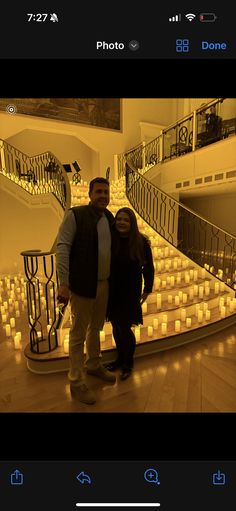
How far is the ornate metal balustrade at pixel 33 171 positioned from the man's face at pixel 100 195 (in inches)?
176

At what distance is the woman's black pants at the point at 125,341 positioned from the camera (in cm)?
247

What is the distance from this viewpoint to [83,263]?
195cm

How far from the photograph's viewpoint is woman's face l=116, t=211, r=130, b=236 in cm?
222

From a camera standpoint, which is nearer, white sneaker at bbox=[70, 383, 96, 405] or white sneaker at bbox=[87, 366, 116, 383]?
white sneaker at bbox=[70, 383, 96, 405]

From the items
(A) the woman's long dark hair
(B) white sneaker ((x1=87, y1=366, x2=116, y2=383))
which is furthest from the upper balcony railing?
(B) white sneaker ((x1=87, y1=366, x2=116, y2=383))

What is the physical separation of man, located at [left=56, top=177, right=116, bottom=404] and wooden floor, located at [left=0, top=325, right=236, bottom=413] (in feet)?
0.71

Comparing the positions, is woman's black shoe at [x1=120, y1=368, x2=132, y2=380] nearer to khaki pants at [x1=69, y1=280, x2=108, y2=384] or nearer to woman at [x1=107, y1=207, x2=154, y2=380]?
woman at [x1=107, y1=207, x2=154, y2=380]

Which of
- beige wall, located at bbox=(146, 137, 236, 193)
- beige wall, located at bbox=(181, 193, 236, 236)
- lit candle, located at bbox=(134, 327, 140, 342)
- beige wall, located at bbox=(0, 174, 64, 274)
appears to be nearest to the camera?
lit candle, located at bbox=(134, 327, 140, 342)
